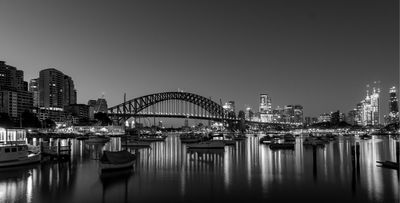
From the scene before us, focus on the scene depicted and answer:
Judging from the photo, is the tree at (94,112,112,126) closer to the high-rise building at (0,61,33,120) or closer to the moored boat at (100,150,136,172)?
the high-rise building at (0,61,33,120)

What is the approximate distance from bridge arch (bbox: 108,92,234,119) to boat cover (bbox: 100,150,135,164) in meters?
109

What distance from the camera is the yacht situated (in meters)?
32.5

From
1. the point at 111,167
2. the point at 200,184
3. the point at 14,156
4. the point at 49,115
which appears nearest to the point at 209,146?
the point at 111,167

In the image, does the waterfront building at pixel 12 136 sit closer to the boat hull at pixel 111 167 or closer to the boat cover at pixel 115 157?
the boat cover at pixel 115 157

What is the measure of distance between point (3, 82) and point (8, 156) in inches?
7194

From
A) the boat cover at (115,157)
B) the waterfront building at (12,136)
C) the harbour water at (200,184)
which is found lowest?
the harbour water at (200,184)

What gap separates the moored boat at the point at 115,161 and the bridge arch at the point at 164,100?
10906cm

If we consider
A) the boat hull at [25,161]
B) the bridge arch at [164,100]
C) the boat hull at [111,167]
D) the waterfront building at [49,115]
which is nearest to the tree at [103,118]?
the bridge arch at [164,100]

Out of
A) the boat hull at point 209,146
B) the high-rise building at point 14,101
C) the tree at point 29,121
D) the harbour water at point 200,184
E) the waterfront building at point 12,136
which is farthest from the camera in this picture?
the high-rise building at point 14,101

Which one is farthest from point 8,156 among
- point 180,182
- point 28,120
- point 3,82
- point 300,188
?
point 3,82

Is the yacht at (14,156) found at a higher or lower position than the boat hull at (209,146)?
higher

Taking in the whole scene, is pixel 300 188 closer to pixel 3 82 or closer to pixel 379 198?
pixel 379 198

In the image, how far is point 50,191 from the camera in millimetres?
22328

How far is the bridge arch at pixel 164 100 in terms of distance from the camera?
147 meters
